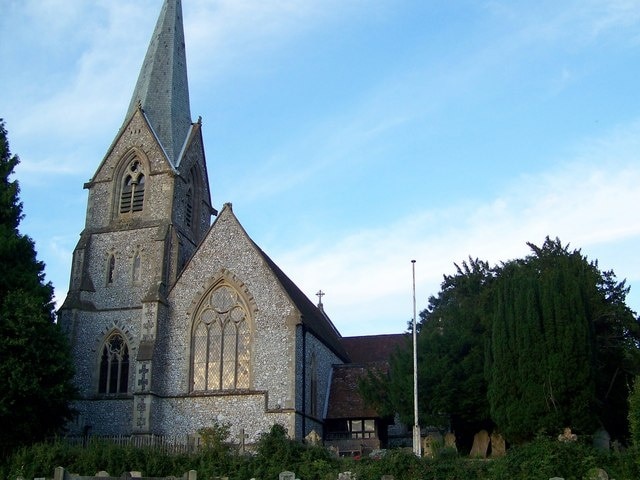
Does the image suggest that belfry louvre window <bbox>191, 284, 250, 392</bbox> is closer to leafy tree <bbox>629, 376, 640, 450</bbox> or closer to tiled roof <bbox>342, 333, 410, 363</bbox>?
tiled roof <bbox>342, 333, 410, 363</bbox>

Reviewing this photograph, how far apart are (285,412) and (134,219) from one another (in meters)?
12.8

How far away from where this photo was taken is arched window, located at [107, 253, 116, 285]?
118 ft

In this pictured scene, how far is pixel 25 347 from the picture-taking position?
26656 millimetres

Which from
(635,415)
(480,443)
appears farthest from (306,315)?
(635,415)

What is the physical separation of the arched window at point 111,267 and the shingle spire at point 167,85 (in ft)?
18.6

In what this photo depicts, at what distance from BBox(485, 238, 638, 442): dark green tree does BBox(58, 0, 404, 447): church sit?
25.3ft

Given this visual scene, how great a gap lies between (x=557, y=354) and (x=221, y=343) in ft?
45.1

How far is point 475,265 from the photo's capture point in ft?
121

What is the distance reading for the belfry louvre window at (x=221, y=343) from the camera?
3194 centimetres

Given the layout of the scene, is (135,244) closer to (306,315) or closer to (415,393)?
(306,315)

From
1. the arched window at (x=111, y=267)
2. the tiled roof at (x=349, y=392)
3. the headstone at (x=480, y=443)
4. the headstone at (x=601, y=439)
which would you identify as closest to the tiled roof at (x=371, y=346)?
the tiled roof at (x=349, y=392)

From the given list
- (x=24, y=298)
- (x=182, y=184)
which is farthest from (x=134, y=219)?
(x=24, y=298)

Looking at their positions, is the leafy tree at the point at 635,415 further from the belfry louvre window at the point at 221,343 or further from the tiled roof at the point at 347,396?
the belfry louvre window at the point at 221,343

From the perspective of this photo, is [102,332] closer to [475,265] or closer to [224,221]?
[224,221]
